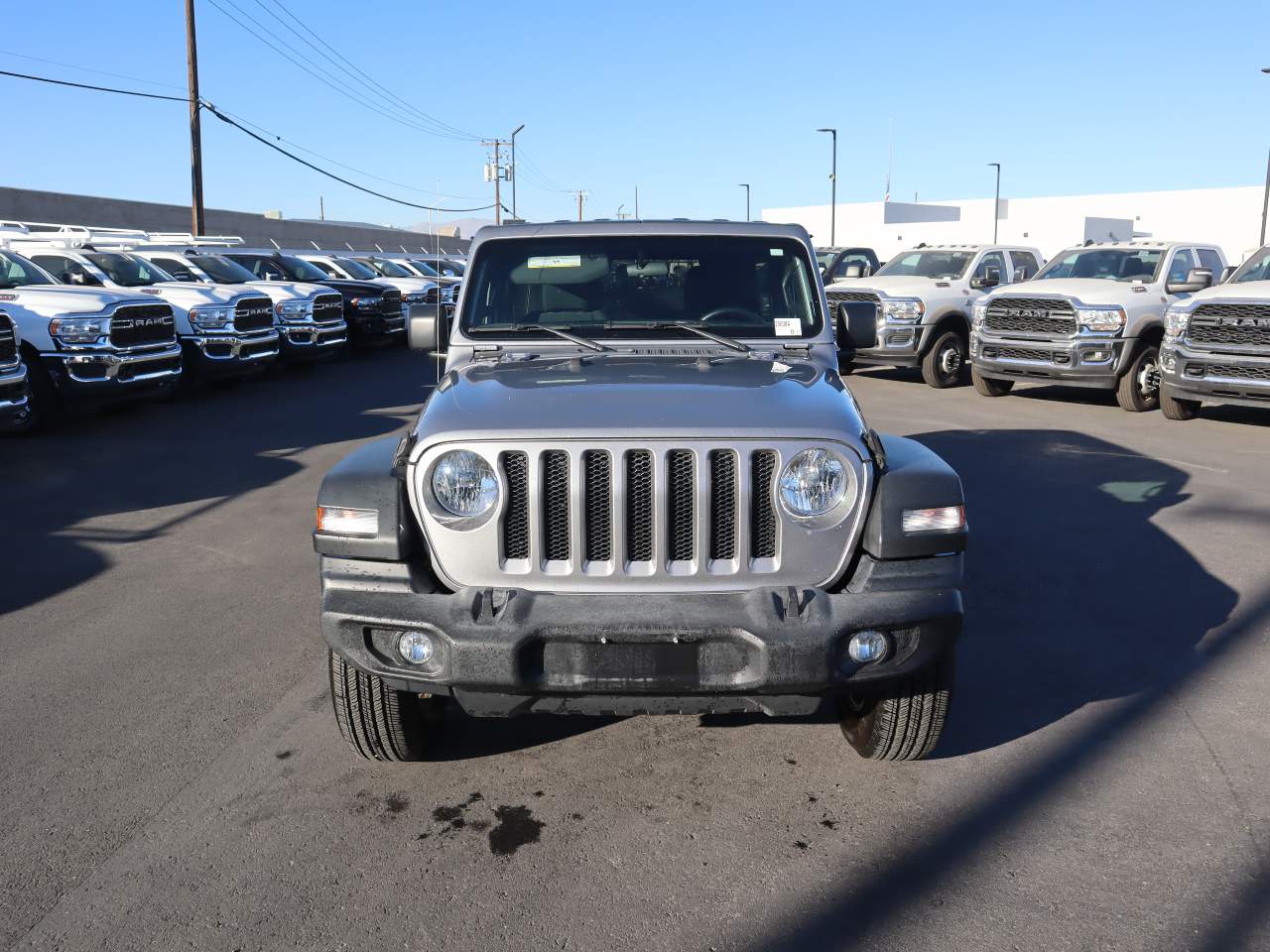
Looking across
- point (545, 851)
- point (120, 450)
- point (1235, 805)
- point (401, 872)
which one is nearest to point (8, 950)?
point (401, 872)

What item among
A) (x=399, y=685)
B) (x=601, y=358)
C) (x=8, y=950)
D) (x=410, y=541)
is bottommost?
(x=8, y=950)

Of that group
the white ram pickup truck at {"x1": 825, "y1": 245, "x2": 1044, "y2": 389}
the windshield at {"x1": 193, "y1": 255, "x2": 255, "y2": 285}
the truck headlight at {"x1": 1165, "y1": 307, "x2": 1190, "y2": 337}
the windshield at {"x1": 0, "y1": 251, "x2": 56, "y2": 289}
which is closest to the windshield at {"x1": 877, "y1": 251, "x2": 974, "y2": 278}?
the white ram pickup truck at {"x1": 825, "y1": 245, "x2": 1044, "y2": 389}

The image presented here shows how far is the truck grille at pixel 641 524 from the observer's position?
3.45 metres

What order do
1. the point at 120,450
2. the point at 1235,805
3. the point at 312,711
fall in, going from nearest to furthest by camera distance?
the point at 1235,805 < the point at 312,711 < the point at 120,450

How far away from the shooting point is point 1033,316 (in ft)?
45.8

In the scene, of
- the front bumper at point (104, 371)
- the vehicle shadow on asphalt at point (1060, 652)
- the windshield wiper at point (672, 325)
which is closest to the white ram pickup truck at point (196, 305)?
the front bumper at point (104, 371)

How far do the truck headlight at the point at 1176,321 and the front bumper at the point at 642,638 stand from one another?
10.1m

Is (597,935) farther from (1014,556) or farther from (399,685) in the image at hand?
(1014,556)

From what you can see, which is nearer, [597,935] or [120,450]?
[597,935]

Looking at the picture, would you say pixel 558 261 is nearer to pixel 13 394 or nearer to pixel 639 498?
pixel 639 498

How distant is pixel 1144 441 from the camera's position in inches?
444

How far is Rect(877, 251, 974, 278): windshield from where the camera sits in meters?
17.2

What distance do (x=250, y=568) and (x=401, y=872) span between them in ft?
12.1

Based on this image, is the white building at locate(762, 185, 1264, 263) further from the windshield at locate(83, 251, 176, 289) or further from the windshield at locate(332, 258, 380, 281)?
the windshield at locate(83, 251, 176, 289)
